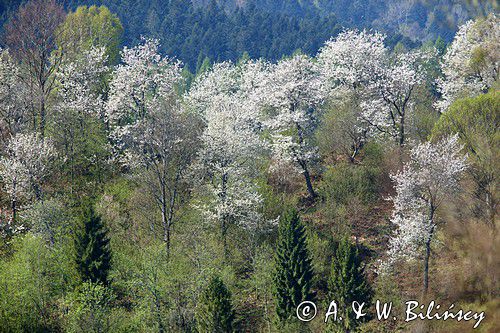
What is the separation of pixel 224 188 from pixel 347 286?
11835 millimetres

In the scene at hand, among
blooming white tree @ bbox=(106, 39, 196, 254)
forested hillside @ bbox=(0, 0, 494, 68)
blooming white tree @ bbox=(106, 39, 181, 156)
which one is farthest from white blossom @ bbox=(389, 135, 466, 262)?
forested hillside @ bbox=(0, 0, 494, 68)

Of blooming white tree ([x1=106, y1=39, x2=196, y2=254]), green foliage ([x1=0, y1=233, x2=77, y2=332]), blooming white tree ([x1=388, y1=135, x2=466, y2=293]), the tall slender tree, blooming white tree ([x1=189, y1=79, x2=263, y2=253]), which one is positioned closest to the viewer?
blooming white tree ([x1=388, y1=135, x2=466, y2=293])

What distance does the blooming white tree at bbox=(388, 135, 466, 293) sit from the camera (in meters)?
25.9

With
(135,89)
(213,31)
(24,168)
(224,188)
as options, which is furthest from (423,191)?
(213,31)

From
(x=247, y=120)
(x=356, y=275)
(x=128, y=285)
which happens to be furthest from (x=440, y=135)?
(x=128, y=285)

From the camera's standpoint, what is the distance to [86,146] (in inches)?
1571

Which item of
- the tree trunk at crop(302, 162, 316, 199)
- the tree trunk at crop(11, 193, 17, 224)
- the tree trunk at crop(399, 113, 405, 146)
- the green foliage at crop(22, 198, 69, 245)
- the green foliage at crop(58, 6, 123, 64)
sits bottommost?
the green foliage at crop(22, 198, 69, 245)

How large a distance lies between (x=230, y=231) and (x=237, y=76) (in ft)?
134

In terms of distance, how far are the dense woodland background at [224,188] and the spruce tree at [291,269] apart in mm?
83

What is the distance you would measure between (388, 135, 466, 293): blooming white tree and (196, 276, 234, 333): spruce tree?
9.98 meters

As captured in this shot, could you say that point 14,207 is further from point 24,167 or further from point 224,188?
point 224,188

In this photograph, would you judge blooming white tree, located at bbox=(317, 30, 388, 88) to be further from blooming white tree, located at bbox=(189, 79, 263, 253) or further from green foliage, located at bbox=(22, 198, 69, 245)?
green foliage, located at bbox=(22, 198, 69, 245)

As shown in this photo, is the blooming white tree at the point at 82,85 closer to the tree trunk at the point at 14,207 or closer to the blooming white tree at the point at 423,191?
→ the tree trunk at the point at 14,207

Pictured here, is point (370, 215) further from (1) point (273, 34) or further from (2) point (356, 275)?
(1) point (273, 34)
